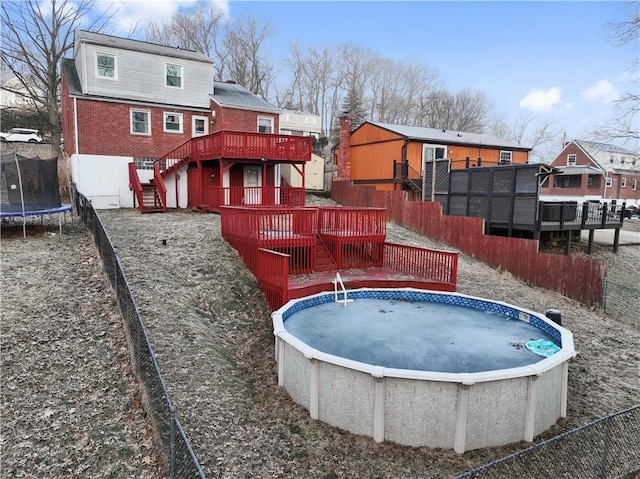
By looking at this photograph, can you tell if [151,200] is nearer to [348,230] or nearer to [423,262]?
[348,230]

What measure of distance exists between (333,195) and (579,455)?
21425mm

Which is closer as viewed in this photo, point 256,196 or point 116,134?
point 256,196

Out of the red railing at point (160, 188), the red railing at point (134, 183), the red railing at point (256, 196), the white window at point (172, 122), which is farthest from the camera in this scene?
the white window at point (172, 122)

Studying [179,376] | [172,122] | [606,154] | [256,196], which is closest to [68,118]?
[172,122]

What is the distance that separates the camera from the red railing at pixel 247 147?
56.9 feet

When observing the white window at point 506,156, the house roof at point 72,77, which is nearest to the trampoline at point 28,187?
the house roof at point 72,77

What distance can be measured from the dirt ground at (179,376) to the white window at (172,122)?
11.2 meters

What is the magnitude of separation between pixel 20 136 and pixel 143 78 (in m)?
16.0

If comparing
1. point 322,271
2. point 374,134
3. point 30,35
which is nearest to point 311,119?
point 374,134

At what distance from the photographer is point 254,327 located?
8.78 m

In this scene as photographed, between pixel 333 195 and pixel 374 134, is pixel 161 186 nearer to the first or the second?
pixel 333 195

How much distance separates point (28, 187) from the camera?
1250 centimetres

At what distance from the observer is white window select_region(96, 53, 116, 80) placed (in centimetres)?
1992

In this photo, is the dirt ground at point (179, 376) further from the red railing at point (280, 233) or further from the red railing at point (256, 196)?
the red railing at point (256, 196)
